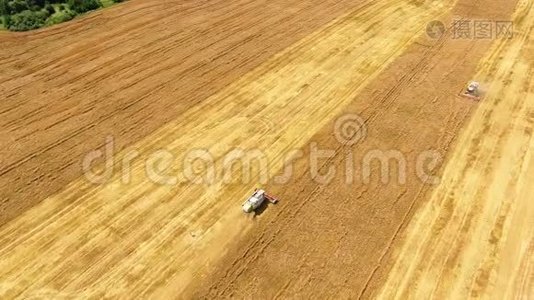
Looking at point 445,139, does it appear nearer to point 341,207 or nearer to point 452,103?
point 452,103

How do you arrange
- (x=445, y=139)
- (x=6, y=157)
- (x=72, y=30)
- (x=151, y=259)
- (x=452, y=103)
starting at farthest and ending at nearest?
1. (x=72, y=30)
2. (x=452, y=103)
3. (x=445, y=139)
4. (x=6, y=157)
5. (x=151, y=259)

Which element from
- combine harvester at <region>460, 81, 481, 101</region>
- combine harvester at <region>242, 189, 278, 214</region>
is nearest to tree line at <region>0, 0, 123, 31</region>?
combine harvester at <region>242, 189, 278, 214</region>

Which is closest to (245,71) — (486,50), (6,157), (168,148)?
(168,148)

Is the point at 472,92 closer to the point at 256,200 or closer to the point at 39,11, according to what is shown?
the point at 256,200

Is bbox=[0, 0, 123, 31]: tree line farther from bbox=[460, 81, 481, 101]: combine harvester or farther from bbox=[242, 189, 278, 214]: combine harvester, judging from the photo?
bbox=[460, 81, 481, 101]: combine harvester

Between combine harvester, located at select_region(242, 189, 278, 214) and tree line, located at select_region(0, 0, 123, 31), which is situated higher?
tree line, located at select_region(0, 0, 123, 31)

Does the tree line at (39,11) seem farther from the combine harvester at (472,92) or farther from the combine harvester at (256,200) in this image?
the combine harvester at (472,92)
